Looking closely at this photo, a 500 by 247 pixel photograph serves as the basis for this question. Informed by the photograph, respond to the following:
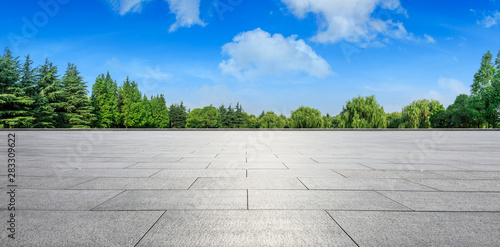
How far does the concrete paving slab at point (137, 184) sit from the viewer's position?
13.0ft

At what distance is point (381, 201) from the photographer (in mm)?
3314

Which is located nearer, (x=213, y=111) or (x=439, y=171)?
Result: (x=439, y=171)

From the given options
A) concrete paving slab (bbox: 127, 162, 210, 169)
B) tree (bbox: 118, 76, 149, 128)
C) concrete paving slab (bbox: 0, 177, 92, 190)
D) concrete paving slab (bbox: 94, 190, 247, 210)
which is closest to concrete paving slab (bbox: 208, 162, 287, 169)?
concrete paving slab (bbox: 127, 162, 210, 169)

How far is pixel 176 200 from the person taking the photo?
3322mm

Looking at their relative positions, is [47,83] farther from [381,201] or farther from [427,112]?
[427,112]

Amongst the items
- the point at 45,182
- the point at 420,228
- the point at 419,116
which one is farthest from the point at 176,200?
the point at 419,116

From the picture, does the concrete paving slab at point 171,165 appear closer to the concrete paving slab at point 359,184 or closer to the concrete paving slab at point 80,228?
the concrete paving slab at point 359,184

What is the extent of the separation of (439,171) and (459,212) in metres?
2.96

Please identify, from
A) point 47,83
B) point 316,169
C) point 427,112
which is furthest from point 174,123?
point 316,169

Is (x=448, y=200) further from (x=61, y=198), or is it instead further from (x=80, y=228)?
(x=61, y=198)

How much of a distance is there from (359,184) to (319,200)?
4.14ft

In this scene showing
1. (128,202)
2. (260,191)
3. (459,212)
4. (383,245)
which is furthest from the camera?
(260,191)

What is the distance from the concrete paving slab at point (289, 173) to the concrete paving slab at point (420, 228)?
2.00 m

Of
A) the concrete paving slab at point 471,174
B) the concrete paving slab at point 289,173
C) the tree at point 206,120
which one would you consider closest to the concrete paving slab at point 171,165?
the concrete paving slab at point 289,173
